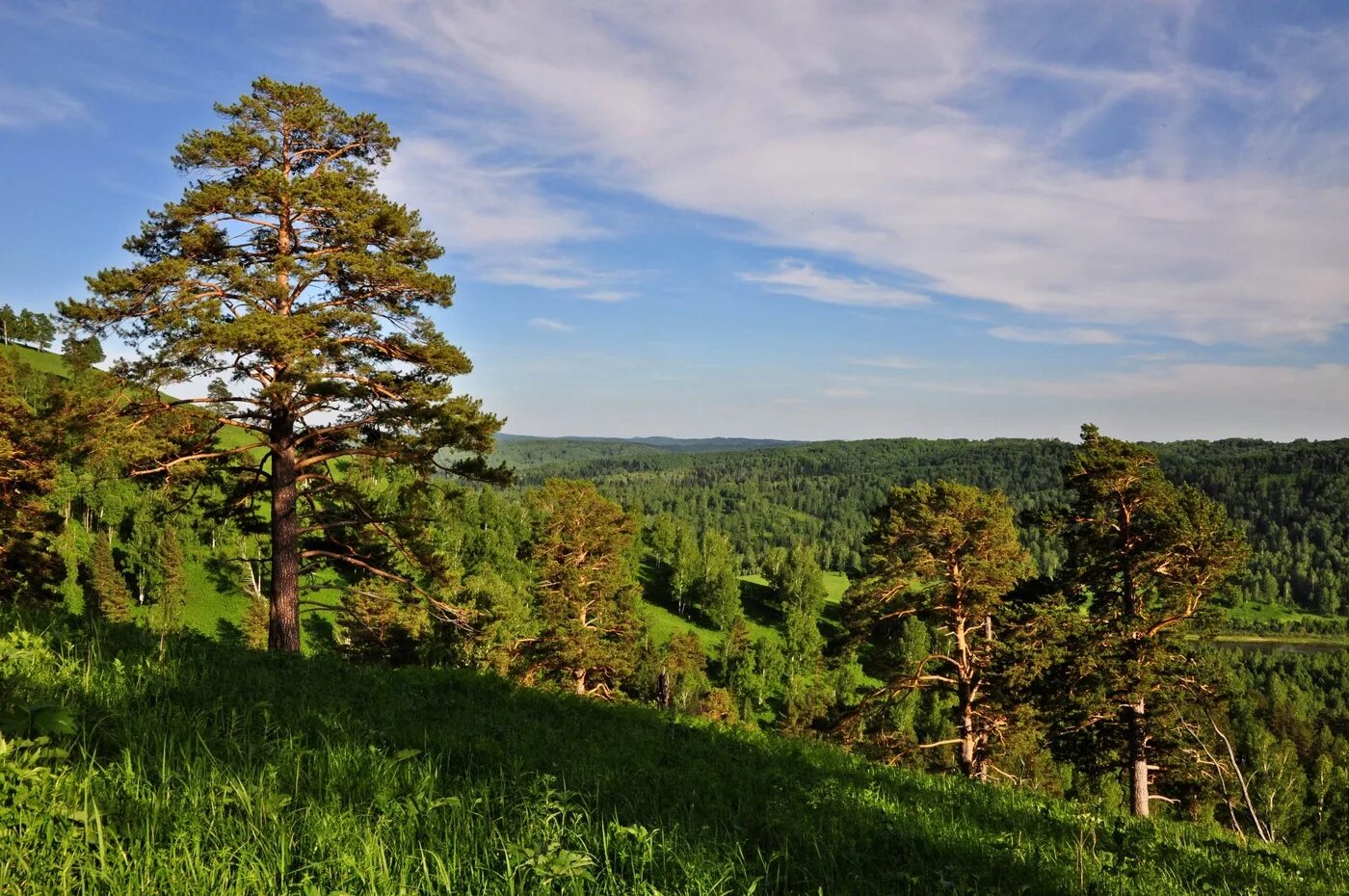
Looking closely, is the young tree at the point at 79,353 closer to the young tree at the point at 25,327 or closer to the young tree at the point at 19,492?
the young tree at the point at 19,492

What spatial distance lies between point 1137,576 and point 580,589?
24.1m

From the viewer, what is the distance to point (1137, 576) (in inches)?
796

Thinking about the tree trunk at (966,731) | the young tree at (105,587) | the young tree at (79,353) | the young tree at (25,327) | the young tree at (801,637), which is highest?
the young tree at (25,327)

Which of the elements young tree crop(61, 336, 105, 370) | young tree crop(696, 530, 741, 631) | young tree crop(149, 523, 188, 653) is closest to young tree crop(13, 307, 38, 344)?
young tree crop(149, 523, 188, 653)

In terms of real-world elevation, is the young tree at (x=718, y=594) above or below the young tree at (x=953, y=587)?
below

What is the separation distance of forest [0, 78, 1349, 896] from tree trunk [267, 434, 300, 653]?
0.24 ft

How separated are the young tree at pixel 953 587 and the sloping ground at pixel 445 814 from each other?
1641 cm

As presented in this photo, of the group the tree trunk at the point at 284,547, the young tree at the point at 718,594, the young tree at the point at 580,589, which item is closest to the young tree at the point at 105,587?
the young tree at the point at 580,589

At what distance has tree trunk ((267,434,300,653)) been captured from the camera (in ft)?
49.6

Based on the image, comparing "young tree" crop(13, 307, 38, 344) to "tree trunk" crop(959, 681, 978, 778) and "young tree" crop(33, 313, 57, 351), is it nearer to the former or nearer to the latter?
"young tree" crop(33, 313, 57, 351)

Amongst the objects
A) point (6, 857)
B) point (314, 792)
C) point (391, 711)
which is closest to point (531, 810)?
point (314, 792)

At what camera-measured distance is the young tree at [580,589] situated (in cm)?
3488

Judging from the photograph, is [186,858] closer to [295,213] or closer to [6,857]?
[6,857]

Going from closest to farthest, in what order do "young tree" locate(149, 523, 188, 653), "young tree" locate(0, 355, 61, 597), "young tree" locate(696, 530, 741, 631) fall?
"young tree" locate(0, 355, 61, 597) < "young tree" locate(149, 523, 188, 653) < "young tree" locate(696, 530, 741, 631)
